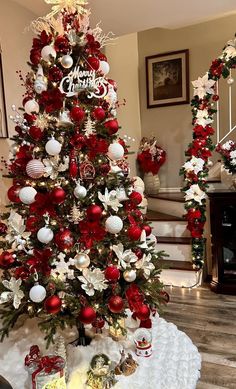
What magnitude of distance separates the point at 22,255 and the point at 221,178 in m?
2.31

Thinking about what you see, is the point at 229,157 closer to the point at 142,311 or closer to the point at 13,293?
the point at 142,311

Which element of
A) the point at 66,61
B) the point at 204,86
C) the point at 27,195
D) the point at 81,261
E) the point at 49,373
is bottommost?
the point at 49,373

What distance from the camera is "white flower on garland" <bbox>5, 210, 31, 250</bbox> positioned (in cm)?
174

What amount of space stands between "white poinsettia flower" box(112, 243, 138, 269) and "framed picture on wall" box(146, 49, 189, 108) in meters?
3.00

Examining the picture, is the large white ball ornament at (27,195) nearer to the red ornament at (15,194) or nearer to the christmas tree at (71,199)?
the christmas tree at (71,199)

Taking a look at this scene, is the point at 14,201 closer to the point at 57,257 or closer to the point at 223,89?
the point at 57,257

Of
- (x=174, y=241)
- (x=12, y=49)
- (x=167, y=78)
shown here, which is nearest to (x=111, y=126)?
(x=12, y=49)

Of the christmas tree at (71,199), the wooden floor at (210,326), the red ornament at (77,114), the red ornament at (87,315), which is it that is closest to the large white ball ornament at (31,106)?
the christmas tree at (71,199)

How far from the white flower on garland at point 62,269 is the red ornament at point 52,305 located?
164 millimetres

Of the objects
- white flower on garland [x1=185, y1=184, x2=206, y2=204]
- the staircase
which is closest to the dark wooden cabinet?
white flower on garland [x1=185, y1=184, x2=206, y2=204]

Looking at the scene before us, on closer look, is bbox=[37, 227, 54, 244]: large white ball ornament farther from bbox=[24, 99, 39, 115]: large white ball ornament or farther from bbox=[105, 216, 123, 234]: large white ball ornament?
bbox=[24, 99, 39, 115]: large white ball ornament

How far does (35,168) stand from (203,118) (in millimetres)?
2020

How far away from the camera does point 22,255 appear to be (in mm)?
1824

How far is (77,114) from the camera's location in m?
1.70
